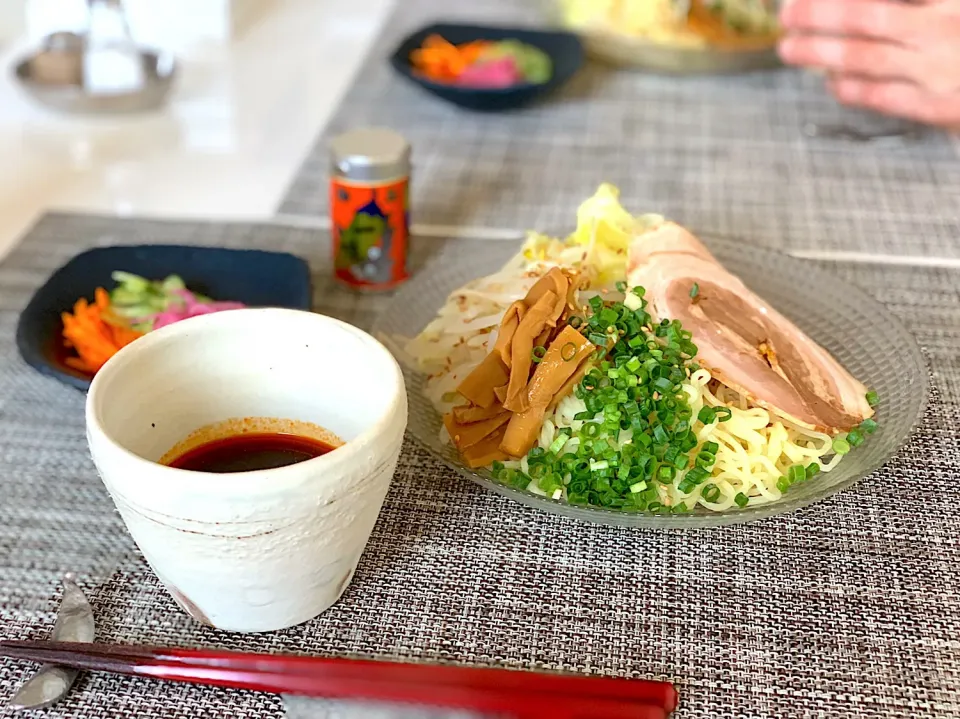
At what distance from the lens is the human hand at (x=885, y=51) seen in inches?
58.4

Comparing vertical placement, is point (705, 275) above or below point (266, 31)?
above

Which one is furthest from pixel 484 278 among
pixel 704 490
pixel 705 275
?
pixel 704 490

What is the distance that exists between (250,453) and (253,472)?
0.57ft

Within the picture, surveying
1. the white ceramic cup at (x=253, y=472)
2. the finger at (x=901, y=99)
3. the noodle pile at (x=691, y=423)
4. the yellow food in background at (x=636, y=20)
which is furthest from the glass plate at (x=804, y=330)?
the yellow food in background at (x=636, y=20)

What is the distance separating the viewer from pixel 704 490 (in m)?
0.84

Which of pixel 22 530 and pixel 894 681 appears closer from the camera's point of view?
pixel 894 681

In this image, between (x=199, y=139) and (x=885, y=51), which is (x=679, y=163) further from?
(x=199, y=139)

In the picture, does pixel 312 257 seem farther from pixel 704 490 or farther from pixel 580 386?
pixel 704 490

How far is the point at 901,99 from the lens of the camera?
5.10 ft

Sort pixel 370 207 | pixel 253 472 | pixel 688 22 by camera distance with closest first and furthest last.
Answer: pixel 253 472, pixel 370 207, pixel 688 22

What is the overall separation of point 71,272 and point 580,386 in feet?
2.08

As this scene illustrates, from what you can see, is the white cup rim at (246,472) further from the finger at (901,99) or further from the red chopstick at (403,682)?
the finger at (901,99)

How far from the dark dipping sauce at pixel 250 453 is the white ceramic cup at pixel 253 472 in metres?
0.02

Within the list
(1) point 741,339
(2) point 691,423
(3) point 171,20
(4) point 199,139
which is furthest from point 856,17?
(3) point 171,20
